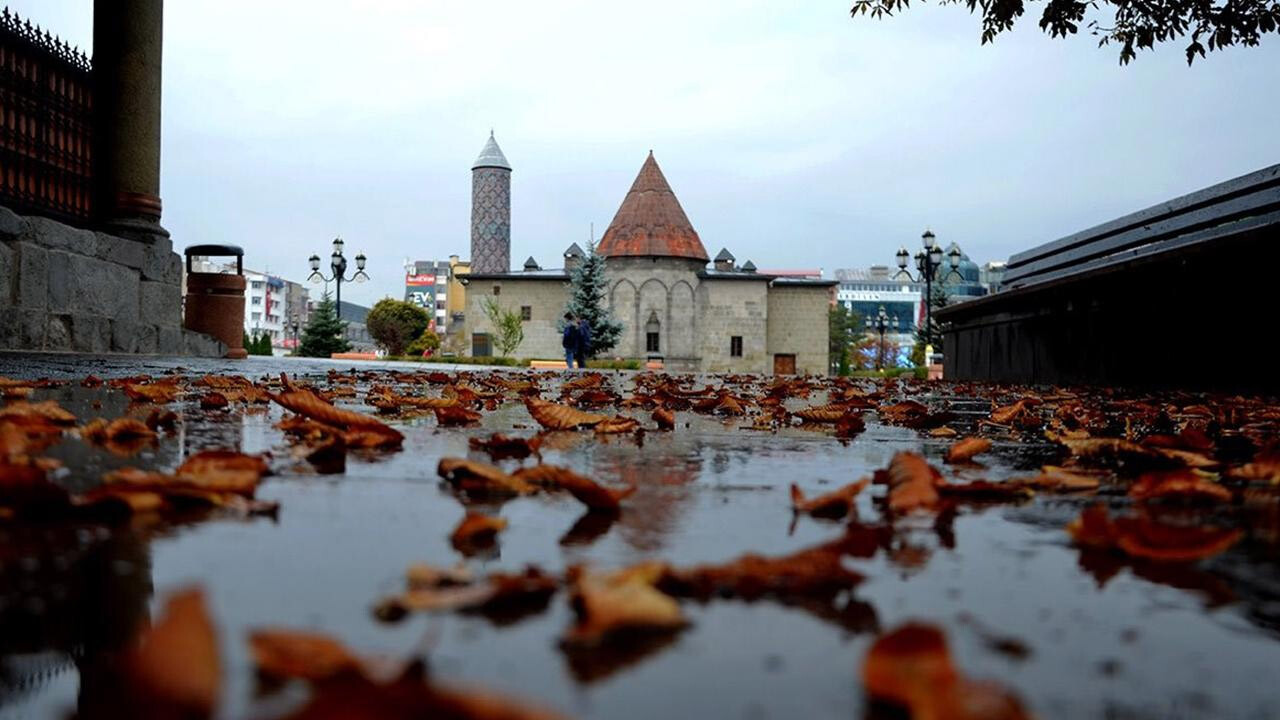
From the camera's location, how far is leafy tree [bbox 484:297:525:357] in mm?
48594

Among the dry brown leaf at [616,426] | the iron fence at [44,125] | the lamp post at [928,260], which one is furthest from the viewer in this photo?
the lamp post at [928,260]

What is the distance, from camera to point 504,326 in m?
48.8

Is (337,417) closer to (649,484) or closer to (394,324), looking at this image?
(649,484)

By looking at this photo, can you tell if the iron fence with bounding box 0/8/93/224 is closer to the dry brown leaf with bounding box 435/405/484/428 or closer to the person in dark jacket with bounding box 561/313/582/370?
the dry brown leaf with bounding box 435/405/484/428

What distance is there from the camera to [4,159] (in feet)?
27.2

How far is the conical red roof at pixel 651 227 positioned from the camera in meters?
54.0

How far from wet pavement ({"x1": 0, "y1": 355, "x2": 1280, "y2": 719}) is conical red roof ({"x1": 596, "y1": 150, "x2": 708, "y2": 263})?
52.6 m

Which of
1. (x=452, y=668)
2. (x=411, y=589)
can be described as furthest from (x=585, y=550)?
(x=452, y=668)

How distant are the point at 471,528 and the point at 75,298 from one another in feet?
27.9

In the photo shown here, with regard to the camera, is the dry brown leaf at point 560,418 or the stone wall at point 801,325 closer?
the dry brown leaf at point 560,418

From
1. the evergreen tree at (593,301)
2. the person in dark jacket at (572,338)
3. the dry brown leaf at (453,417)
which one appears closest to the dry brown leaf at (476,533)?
the dry brown leaf at (453,417)

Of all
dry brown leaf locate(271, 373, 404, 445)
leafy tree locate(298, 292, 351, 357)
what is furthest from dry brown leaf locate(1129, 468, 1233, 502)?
leafy tree locate(298, 292, 351, 357)

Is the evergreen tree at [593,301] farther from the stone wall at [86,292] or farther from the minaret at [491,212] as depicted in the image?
the stone wall at [86,292]

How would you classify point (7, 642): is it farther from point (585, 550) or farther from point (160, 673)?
point (585, 550)
